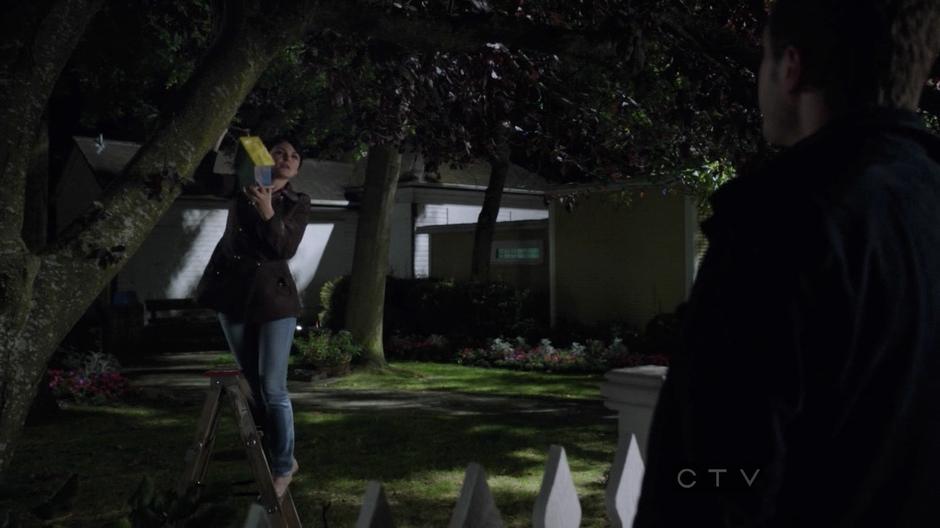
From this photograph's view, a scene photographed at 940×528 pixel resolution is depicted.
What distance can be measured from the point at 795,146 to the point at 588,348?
14.4 m

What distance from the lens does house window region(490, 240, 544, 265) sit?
19828mm

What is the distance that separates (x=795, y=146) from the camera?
1.24 meters

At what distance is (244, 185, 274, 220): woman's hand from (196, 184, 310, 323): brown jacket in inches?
5.1

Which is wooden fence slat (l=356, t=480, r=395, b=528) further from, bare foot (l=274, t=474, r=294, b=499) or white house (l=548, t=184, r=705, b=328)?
white house (l=548, t=184, r=705, b=328)

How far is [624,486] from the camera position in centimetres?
298

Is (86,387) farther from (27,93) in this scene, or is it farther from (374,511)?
(374,511)

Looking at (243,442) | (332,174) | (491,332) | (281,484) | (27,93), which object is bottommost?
(491,332)

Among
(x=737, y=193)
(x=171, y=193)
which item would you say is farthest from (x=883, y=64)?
(x=171, y=193)

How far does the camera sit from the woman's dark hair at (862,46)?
4.07ft

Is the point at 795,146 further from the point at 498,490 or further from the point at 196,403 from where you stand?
the point at 196,403

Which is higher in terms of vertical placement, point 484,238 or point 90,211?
point 484,238

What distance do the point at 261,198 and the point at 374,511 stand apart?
80.3 inches

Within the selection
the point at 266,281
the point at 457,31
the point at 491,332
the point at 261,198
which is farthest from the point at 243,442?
the point at 491,332

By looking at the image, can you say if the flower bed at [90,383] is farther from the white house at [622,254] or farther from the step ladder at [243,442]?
the white house at [622,254]
